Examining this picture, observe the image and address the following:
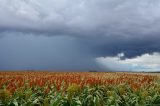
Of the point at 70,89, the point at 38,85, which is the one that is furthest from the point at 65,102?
the point at 38,85

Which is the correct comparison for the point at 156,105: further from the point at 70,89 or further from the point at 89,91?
the point at 70,89

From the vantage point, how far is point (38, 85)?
55.3 feet

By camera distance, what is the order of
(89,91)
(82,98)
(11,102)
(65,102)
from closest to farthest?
(11,102), (65,102), (82,98), (89,91)

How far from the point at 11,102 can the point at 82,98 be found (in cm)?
359

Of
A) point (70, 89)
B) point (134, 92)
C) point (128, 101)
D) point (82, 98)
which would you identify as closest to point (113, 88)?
point (134, 92)

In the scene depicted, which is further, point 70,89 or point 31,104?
point 70,89

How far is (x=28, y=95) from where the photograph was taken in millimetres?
11453

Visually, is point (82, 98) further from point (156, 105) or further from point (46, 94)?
point (156, 105)

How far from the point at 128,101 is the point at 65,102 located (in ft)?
11.7

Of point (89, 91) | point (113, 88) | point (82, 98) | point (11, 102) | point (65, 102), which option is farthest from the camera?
point (113, 88)

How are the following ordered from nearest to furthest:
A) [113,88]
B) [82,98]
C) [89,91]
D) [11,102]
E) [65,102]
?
[11,102] → [65,102] → [82,98] → [89,91] → [113,88]

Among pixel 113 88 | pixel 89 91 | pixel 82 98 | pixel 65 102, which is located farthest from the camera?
pixel 113 88

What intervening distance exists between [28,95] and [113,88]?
20.7 feet

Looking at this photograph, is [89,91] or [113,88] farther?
[113,88]
